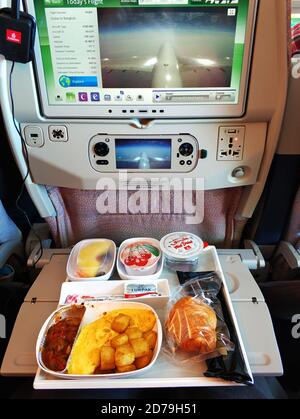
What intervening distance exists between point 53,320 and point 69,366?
129 mm

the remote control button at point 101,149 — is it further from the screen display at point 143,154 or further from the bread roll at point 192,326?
the bread roll at point 192,326

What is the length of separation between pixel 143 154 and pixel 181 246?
276 mm

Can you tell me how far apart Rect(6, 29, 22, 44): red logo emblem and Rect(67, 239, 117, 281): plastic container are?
55 cm

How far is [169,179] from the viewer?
0.94 m

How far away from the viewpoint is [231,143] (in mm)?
893

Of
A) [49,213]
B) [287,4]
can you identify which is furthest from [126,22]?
[49,213]

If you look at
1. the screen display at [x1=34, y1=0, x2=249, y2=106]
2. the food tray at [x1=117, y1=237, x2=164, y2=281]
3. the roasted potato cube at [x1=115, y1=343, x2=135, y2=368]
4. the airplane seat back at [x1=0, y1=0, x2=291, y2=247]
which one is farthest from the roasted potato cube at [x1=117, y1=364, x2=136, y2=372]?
the screen display at [x1=34, y1=0, x2=249, y2=106]

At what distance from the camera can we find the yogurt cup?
2.91 feet

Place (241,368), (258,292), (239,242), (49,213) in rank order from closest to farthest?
(241,368), (258,292), (49,213), (239,242)

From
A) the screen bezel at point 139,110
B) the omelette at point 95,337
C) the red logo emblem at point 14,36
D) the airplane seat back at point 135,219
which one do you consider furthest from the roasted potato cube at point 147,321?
the red logo emblem at point 14,36

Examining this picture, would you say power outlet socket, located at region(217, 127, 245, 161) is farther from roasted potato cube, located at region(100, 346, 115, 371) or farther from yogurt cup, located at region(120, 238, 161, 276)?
roasted potato cube, located at region(100, 346, 115, 371)
